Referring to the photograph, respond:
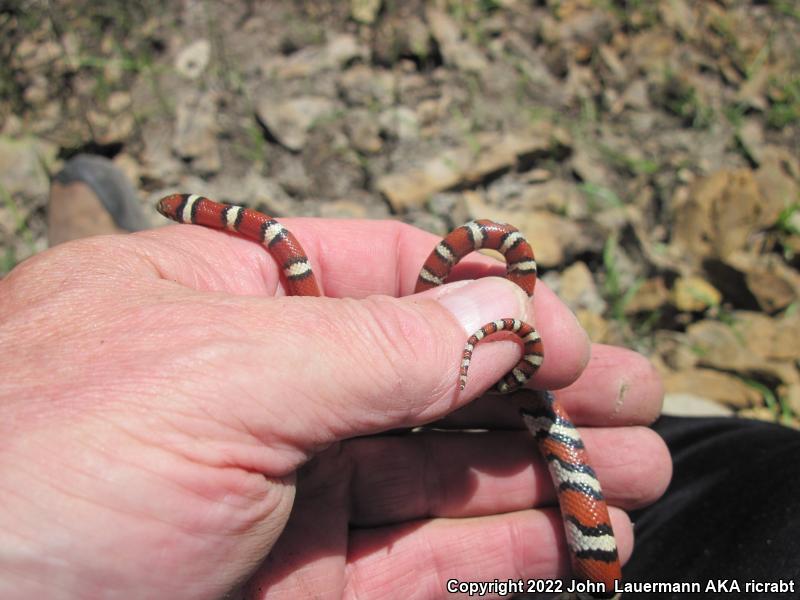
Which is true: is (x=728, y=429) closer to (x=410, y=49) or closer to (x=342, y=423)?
(x=342, y=423)

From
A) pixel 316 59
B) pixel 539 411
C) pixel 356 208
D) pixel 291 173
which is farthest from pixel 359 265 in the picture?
pixel 316 59

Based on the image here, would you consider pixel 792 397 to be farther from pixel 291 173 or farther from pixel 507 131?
pixel 291 173

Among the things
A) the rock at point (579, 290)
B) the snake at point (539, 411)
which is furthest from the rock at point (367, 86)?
the snake at point (539, 411)

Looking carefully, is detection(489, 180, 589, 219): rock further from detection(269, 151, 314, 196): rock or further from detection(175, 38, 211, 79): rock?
detection(175, 38, 211, 79): rock

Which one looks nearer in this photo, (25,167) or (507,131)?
(507,131)

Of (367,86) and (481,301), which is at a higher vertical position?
(367,86)

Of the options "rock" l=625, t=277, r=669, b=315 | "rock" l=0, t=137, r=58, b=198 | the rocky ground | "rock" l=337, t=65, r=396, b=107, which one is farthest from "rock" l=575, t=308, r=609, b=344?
"rock" l=0, t=137, r=58, b=198

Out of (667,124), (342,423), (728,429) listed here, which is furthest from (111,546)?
(667,124)

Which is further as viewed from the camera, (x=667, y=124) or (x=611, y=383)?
(x=667, y=124)
